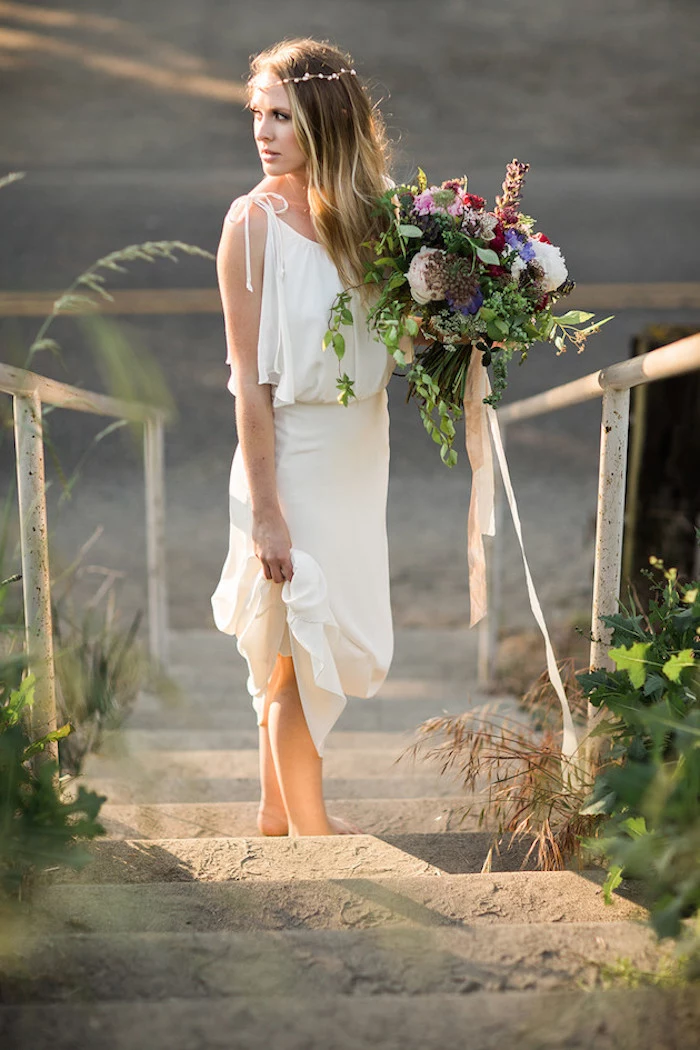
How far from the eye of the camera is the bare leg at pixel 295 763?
193 centimetres

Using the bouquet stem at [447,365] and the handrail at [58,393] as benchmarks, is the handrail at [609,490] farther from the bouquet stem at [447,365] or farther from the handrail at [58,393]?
the handrail at [58,393]

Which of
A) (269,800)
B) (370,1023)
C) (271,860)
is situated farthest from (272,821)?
(370,1023)

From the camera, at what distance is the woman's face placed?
68.2 inches

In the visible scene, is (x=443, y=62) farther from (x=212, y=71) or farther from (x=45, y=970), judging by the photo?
(x=45, y=970)

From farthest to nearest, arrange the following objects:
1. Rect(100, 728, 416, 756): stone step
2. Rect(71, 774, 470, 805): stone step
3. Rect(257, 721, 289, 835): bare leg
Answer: Rect(100, 728, 416, 756): stone step → Rect(71, 774, 470, 805): stone step → Rect(257, 721, 289, 835): bare leg

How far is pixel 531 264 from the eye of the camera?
167cm

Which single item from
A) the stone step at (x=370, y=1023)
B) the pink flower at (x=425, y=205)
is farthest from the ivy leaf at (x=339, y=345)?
the stone step at (x=370, y=1023)

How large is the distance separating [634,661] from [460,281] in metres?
0.69

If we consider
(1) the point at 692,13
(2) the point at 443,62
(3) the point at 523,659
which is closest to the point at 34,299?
(3) the point at 523,659

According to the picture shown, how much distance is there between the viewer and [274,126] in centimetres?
175

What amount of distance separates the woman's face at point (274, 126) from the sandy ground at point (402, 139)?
6.42 m

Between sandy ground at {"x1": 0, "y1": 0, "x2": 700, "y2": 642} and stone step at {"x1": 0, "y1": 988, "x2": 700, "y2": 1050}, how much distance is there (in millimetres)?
7184

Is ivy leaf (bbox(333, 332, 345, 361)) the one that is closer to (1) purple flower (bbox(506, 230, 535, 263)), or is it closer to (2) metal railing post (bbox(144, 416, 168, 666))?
(1) purple flower (bbox(506, 230, 535, 263))

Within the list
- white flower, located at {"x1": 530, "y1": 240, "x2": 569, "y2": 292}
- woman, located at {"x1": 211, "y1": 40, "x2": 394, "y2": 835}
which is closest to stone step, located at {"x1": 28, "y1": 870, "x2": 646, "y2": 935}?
woman, located at {"x1": 211, "y1": 40, "x2": 394, "y2": 835}
